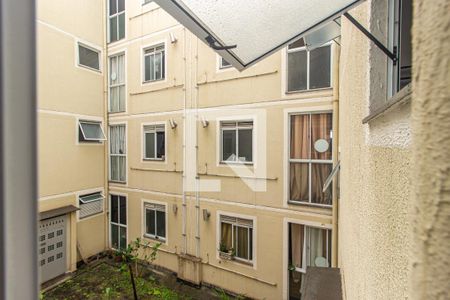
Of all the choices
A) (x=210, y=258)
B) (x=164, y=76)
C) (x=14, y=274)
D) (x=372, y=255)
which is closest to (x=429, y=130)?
(x=14, y=274)

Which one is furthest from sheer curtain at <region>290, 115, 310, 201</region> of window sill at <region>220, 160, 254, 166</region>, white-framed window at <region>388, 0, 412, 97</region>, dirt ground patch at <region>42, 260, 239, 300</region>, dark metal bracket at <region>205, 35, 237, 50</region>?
white-framed window at <region>388, 0, 412, 97</region>

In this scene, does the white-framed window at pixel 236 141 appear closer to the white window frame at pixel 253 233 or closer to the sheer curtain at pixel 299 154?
the sheer curtain at pixel 299 154

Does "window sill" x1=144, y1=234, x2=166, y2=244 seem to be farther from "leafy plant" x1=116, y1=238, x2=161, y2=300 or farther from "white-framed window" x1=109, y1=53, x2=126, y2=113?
"white-framed window" x1=109, y1=53, x2=126, y2=113

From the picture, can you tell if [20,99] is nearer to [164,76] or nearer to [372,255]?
[372,255]

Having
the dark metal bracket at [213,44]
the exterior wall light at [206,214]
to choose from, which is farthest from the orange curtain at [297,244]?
the dark metal bracket at [213,44]

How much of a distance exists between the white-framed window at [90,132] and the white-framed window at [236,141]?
11.3 ft

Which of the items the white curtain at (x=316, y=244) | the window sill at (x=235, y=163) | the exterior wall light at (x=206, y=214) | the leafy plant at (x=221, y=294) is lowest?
the leafy plant at (x=221, y=294)

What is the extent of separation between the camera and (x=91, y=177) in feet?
20.4

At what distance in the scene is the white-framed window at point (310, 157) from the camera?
402cm

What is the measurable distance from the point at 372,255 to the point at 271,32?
0.97 metres

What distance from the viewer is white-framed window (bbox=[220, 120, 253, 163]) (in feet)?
Result: 15.4

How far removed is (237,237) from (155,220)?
2.21 meters

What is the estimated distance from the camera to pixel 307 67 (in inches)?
164

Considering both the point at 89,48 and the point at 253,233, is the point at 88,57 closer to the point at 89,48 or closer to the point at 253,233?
the point at 89,48
